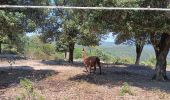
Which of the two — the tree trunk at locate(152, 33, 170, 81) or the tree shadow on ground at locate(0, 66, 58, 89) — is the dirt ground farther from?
the tree trunk at locate(152, 33, 170, 81)

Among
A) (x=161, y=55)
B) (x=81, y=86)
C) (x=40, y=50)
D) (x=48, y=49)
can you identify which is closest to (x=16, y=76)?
(x=81, y=86)

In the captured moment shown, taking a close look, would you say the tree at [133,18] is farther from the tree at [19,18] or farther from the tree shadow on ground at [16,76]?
the tree shadow on ground at [16,76]

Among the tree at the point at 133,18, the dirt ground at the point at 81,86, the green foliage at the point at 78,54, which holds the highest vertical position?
the tree at the point at 133,18

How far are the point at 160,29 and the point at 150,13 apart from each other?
700mm

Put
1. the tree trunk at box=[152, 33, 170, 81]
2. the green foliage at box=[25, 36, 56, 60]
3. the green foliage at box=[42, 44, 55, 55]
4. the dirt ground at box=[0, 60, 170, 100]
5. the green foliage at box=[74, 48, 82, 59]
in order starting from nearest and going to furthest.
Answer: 1. the dirt ground at box=[0, 60, 170, 100]
2. the tree trunk at box=[152, 33, 170, 81]
3. the green foliage at box=[25, 36, 56, 60]
4. the green foliage at box=[74, 48, 82, 59]
5. the green foliage at box=[42, 44, 55, 55]

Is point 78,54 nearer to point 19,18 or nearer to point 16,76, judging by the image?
point 16,76

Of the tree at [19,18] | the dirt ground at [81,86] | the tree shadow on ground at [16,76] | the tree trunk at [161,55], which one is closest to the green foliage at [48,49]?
the tree shadow on ground at [16,76]

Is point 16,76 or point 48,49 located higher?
point 48,49

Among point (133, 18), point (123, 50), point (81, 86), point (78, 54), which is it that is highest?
point (133, 18)

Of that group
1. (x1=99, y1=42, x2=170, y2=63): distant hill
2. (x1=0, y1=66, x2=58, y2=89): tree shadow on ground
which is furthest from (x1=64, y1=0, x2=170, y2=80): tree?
(x1=99, y1=42, x2=170, y2=63): distant hill

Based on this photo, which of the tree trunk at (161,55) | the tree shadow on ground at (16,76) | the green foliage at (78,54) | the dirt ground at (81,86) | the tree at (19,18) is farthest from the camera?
the green foliage at (78,54)

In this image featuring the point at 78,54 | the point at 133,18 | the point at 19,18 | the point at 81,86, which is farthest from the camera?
the point at 78,54

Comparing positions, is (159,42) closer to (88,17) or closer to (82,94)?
(88,17)

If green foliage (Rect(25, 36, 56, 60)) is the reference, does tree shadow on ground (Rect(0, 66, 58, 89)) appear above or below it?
below
